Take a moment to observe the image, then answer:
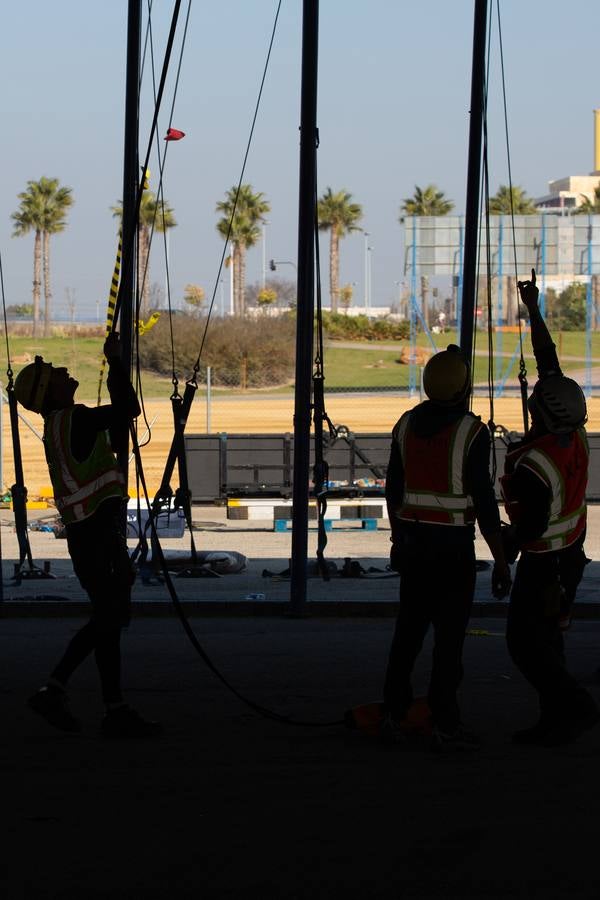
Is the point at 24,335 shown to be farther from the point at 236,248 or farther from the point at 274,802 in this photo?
the point at 274,802

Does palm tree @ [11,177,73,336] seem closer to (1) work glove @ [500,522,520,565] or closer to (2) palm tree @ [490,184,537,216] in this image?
(2) palm tree @ [490,184,537,216]

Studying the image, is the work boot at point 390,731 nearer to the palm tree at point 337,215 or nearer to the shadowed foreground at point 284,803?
the shadowed foreground at point 284,803

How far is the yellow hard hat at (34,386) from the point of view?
Answer: 7.24 meters

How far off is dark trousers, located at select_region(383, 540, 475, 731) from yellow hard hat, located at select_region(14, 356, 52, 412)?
6.61 ft

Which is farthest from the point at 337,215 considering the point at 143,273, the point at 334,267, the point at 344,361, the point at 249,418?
the point at 143,273

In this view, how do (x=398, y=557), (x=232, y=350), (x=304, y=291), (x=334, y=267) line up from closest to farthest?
1. (x=398, y=557)
2. (x=304, y=291)
3. (x=232, y=350)
4. (x=334, y=267)

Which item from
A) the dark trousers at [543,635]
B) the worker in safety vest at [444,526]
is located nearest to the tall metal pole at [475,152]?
the dark trousers at [543,635]

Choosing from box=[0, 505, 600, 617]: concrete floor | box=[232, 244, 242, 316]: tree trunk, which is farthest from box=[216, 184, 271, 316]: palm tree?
box=[0, 505, 600, 617]: concrete floor

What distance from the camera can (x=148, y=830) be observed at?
18.4ft

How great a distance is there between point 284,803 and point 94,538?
1.78 m

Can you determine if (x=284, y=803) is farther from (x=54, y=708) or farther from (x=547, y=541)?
(x=547, y=541)

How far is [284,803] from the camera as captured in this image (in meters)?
5.99

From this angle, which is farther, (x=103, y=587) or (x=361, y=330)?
(x=361, y=330)

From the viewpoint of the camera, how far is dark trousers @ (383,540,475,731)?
6.71 meters
